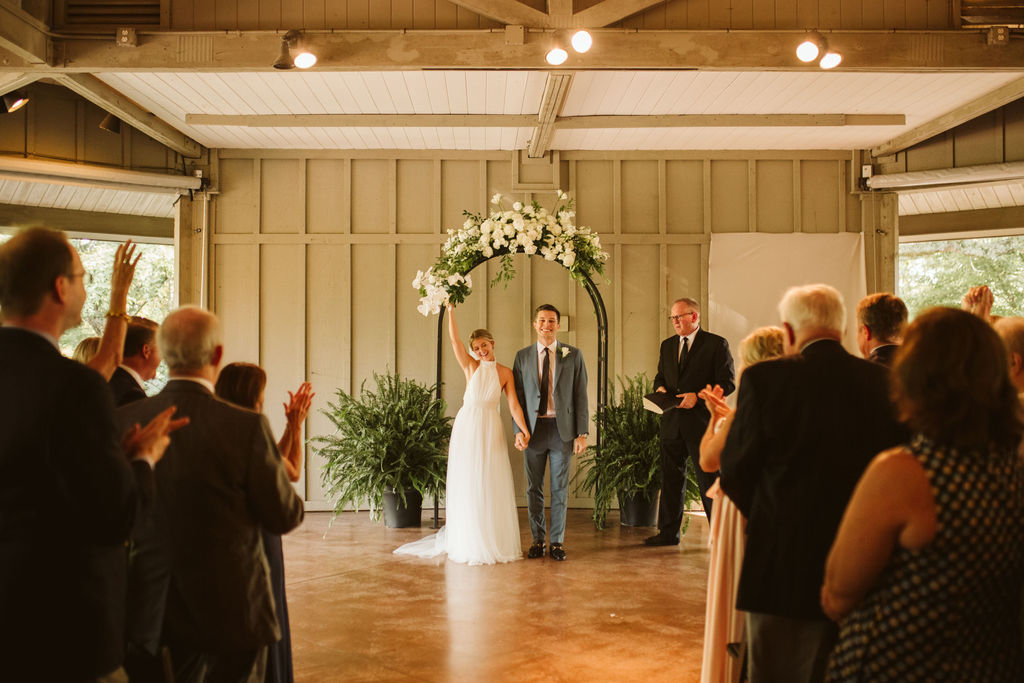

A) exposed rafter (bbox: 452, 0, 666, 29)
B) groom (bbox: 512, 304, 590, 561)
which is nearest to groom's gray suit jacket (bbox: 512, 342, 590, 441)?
groom (bbox: 512, 304, 590, 561)

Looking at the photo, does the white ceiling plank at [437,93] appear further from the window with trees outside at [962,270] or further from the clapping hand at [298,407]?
the window with trees outside at [962,270]

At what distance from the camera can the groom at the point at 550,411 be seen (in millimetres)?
6438

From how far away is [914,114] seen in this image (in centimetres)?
732

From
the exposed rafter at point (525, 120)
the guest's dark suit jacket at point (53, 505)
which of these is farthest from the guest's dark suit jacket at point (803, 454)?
the exposed rafter at point (525, 120)

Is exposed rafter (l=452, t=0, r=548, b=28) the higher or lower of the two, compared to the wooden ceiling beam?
higher

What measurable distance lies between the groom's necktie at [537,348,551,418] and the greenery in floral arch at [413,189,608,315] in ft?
2.39

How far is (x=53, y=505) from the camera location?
1.91 meters

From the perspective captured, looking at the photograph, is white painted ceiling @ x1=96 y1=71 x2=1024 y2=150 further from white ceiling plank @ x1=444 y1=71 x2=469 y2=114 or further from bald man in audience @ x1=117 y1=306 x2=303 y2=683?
bald man in audience @ x1=117 y1=306 x2=303 y2=683

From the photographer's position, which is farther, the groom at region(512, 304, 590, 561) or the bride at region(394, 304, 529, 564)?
the groom at region(512, 304, 590, 561)

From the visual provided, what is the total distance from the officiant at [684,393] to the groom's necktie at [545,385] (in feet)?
3.21

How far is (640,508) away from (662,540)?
77cm

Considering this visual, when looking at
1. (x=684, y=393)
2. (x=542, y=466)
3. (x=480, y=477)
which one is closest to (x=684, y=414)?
(x=684, y=393)

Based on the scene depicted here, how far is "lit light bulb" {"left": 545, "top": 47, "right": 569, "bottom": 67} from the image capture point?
204 inches

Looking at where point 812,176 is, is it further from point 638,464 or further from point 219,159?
point 219,159
